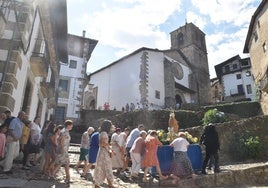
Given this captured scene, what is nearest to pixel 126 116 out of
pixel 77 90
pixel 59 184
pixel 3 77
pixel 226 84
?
pixel 77 90

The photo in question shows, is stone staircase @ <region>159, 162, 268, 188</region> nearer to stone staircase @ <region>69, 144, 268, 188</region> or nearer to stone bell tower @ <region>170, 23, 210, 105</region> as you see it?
stone staircase @ <region>69, 144, 268, 188</region>

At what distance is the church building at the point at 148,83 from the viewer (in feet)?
97.9

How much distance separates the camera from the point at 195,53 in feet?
147

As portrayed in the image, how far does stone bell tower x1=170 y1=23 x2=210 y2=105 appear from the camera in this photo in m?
39.9

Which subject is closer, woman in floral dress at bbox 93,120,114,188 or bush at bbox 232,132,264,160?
woman in floral dress at bbox 93,120,114,188

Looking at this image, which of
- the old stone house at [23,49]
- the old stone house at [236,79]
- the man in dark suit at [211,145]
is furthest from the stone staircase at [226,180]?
the old stone house at [236,79]

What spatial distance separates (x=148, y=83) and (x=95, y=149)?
22622mm

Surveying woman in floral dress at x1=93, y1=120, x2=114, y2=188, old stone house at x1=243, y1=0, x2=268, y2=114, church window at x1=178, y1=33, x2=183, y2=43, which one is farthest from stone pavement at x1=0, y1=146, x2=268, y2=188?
church window at x1=178, y1=33, x2=183, y2=43

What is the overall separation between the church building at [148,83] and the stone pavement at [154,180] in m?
19.8

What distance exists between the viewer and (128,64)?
105ft

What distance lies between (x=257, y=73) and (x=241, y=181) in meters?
19.6

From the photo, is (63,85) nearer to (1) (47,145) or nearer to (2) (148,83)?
(2) (148,83)

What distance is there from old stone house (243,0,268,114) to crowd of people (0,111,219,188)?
15426mm

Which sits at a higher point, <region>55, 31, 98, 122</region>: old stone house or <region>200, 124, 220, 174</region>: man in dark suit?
<region>55, 31, 98, 122</region>: old stone house
